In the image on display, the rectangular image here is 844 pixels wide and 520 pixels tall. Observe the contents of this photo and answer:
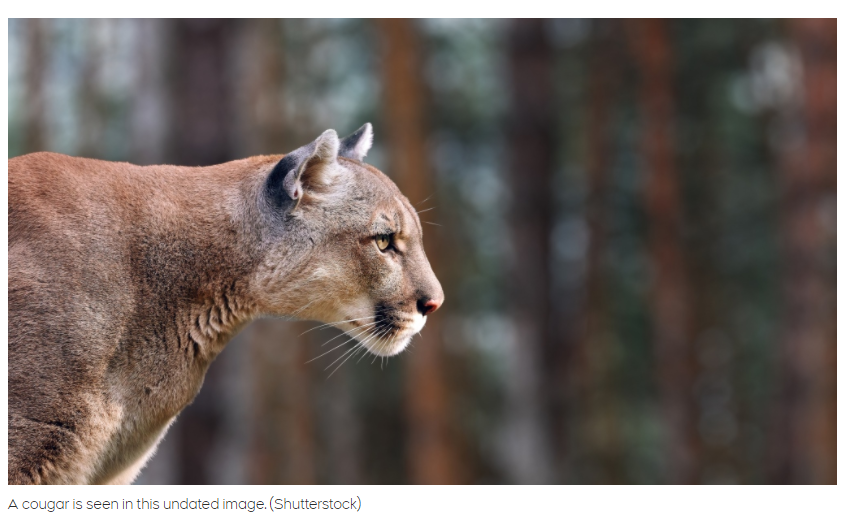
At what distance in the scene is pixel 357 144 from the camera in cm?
598

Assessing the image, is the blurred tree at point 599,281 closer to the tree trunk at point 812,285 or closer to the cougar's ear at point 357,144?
the tree trunk at point 812,285

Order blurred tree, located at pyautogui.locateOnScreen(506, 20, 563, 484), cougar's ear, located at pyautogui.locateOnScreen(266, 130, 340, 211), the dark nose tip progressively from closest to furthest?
cougar's ear, located at pyautogui.locateOnScreen(266, 130, 340, 211) → the dark nose tip → blurred tree, located at pyautogui.locateOnScreen(506, 20, 563, 484)

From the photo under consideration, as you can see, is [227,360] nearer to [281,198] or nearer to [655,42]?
[281,198]

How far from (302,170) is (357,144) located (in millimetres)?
918

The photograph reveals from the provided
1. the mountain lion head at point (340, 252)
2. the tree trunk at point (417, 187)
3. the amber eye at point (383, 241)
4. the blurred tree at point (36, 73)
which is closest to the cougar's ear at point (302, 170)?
the mountain lion head at point (340, 252)

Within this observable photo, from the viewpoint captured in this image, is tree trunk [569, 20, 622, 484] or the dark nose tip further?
tree trunk [569, 20, 622, 484]

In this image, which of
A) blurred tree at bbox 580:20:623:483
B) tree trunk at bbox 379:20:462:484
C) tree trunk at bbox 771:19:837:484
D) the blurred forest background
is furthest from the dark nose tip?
blurred tree at bbox 580:20:623:483

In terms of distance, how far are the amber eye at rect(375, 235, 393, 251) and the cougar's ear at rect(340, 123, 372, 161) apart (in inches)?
28.5

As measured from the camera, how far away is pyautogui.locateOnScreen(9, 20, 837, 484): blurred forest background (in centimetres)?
1764

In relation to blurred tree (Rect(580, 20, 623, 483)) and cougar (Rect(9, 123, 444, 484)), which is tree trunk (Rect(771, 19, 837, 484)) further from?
cougar (Rect(9, 123, 444, 484))

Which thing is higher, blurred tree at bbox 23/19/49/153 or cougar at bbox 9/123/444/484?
blurred tree at bbox 23/19/49/153

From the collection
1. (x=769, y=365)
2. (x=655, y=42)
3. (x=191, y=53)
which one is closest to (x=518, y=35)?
(x=655, y=42)

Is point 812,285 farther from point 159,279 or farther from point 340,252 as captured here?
point 159,279

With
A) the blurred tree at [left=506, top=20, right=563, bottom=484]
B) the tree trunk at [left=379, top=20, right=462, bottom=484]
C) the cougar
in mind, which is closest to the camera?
the cougar
